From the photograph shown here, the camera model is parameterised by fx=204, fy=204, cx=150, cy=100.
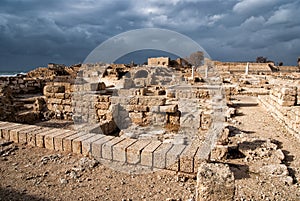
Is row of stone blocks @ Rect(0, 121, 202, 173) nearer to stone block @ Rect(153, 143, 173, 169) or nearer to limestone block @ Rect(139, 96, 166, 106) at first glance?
stone block @ Rect(153, 143, 173, 169)

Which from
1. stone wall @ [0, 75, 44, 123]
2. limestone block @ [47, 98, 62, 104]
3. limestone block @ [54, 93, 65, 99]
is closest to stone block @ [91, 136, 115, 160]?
stone wall @ [0, 75, 44, 123]

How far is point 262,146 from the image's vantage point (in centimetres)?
495

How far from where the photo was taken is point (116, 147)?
3.41 m

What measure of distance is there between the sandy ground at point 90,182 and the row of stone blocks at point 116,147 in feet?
0.48

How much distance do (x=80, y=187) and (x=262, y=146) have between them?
424 centimetres

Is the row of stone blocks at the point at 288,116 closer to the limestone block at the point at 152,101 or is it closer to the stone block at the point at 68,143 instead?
the limestone block at the point at 152,101

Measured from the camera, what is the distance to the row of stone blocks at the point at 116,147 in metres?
3.18

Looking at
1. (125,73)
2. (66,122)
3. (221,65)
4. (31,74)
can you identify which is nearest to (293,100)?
(66,122)

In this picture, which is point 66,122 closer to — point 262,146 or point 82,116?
point 82,116

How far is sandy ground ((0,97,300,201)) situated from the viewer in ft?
9.24

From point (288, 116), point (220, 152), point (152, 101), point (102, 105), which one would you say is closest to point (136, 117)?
point (152, 101)

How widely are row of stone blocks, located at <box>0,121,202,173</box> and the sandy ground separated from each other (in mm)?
147

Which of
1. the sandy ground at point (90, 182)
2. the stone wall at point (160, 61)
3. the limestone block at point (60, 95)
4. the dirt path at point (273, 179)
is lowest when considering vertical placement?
the dirt path at point (273, 179)

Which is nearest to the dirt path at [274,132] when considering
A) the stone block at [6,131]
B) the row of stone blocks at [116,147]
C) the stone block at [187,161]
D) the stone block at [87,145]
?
the stone block at [187,161]
